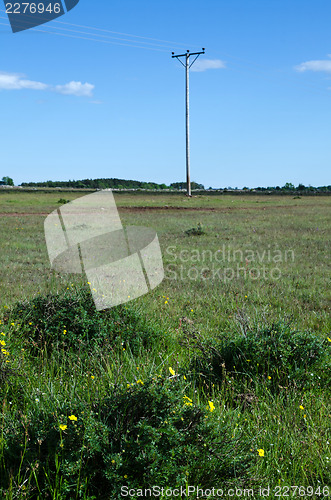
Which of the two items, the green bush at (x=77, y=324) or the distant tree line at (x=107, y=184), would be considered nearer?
the green bush at (x=77, y=324)

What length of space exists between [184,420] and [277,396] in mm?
1195

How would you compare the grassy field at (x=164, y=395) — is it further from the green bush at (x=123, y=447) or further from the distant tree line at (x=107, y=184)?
the distant tree line at (x=107, y=184)

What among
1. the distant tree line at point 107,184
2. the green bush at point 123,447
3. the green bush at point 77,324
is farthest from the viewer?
the distant tree line at point 107,184

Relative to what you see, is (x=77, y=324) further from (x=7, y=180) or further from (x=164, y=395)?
(x=7, y=180)

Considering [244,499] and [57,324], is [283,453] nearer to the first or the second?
[244,499]

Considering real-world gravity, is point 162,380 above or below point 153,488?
above

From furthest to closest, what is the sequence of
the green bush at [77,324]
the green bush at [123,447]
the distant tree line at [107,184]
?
the distant tree line at [107,184]
the green bush at [77,324]
the green bush at [123,447]

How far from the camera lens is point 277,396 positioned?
3.46 metres

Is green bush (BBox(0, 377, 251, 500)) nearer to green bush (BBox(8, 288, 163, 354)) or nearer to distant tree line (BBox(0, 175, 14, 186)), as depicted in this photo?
green bush (BBox(8, 288, 163, 354))

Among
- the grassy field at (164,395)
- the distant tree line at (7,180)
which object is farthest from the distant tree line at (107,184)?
the grassy field at (164,395)

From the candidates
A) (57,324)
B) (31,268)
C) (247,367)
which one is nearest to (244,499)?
(247,367)

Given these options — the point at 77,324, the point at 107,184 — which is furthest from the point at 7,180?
the point at 77,324

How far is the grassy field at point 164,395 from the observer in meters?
2.34

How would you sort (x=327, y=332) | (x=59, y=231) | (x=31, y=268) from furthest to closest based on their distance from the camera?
(x=59, y=231)
(x=31, y=268)
(x=327, y=332)
